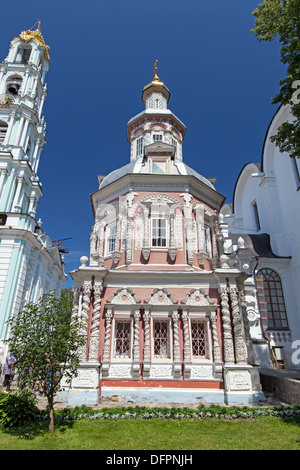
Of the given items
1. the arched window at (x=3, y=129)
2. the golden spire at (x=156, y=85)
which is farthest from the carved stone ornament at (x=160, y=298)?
the arched window at (x=3, y=129)

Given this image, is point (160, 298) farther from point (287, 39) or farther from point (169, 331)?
point (287, 39)

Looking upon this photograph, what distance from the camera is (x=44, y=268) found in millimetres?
23141

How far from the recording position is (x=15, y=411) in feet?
26.4

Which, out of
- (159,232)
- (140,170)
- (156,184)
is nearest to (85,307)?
(159,232)

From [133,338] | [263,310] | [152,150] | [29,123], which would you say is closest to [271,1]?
[152,150]

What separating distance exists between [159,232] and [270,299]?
377 inches

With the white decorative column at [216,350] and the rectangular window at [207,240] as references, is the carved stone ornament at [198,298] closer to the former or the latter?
the white decorative column at [216,350]

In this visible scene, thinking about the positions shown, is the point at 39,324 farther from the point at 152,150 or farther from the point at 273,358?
the point at 273,358

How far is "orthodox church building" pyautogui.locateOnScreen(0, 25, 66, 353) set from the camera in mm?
18172

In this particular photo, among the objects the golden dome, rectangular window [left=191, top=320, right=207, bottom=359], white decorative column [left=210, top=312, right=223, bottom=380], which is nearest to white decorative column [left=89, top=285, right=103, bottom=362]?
rectangular window [left=191, top=320, right=207, bottom=359]

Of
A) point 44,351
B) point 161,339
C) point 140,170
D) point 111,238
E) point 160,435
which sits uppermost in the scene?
point 140,170

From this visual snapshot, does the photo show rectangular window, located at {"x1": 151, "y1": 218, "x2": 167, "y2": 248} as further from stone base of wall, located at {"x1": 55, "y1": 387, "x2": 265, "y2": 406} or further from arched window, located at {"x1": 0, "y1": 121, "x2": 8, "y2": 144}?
arched window, located at {"x1": 0, "y1": 121, "x2": 8, "y2": 144}

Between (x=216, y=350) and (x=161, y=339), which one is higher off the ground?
(x=161, y=339)

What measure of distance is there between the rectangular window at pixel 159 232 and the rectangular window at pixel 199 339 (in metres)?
3.71
